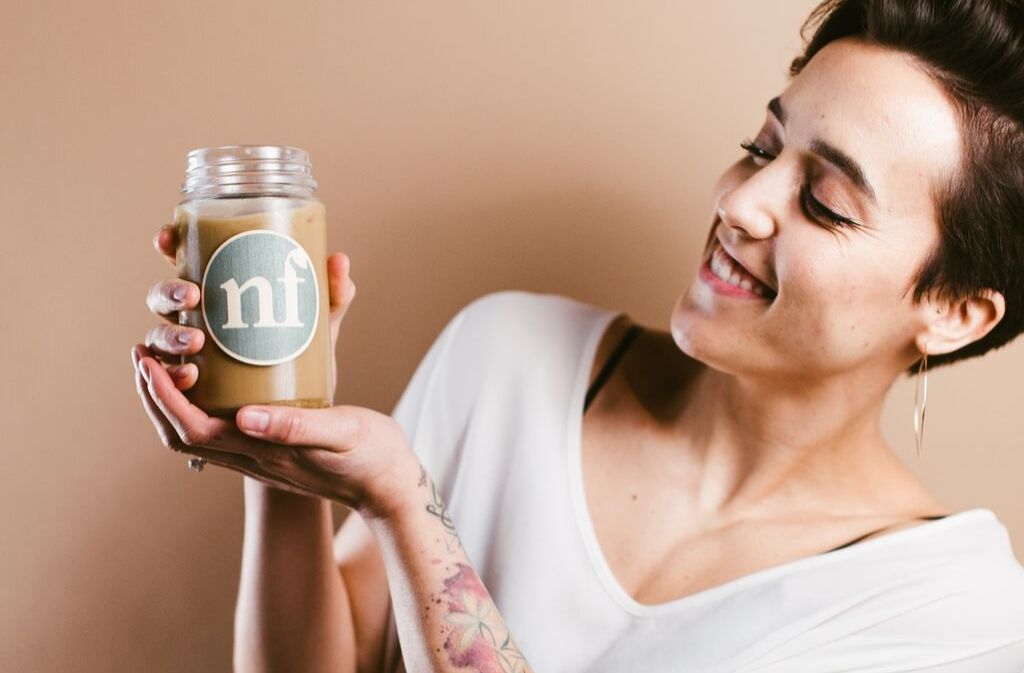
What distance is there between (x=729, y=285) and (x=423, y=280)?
20.6 inches

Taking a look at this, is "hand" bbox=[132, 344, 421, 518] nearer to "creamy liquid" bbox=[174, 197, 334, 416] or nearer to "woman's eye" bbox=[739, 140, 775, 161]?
"creamy liquid" bbox=[174, 197, 334, 416]

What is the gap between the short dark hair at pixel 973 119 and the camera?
1087 mm

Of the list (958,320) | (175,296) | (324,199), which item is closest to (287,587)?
(175,296)

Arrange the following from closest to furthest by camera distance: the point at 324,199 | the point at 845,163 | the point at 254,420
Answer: the point at 254,420
the point at 845,163
the point at 324,199

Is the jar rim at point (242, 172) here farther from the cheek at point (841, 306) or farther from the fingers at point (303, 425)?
the cheek at point (841, 306)

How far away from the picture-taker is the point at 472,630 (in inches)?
40.4

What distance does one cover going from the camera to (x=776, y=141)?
1.16 metres

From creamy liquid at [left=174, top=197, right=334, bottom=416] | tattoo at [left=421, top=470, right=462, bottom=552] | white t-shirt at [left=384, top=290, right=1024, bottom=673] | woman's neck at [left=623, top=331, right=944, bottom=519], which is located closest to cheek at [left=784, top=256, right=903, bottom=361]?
woman's neck at [left=623, top=331, right=944, bottom=519]

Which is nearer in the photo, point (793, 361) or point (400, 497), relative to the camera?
point (400, 497)

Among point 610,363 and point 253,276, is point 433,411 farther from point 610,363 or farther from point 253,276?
point 253,276

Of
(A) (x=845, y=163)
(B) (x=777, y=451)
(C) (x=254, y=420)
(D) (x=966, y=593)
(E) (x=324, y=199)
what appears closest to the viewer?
(C) (x=254, y=420)

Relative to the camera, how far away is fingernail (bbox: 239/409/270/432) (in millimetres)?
810

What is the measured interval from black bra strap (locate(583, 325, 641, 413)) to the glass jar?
55cm

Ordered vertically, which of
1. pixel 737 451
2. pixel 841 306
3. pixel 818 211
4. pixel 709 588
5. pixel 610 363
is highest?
pixel 818 211
